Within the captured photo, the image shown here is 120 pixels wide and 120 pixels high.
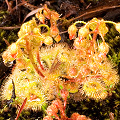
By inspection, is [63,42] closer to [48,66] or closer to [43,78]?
[48,66]

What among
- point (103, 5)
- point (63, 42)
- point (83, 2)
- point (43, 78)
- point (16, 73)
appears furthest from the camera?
point (83, 2)

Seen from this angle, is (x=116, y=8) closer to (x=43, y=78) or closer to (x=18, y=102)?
(x=43, y=78)

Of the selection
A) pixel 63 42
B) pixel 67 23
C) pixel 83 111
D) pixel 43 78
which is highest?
pixel 67 23

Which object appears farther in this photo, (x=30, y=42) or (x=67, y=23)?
(x=67, y=23)

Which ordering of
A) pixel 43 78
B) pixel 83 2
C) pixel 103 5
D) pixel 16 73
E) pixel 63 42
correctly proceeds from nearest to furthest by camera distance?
pixel 43 78
pixel 16 73
pixel 63 42
pixel 103 5
pixel 83 2

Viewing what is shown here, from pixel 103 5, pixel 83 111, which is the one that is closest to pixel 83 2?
pixel 103 5

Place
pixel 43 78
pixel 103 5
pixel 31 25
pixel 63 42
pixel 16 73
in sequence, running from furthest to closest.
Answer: pixel 103 5 → pixel 63 42 → pixel 16 73 → pixel 43 78 → pixel 31 25

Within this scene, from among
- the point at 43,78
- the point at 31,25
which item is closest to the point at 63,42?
the point at 43,78

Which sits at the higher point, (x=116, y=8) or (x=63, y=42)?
(x=116, y=8)

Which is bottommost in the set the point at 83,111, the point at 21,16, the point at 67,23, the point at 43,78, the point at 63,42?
the point at 83,111
